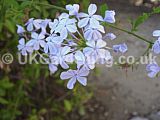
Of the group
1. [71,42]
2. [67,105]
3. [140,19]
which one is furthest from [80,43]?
[67,105]

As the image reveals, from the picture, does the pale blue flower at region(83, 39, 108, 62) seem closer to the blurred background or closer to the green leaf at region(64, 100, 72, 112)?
the blurred background

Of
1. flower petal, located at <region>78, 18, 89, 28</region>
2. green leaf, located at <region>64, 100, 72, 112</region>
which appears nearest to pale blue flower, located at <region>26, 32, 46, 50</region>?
flower petal, located at <region>78, 18, 89, 28</region>

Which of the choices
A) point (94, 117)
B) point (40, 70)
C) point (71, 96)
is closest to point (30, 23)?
point (40, 70)

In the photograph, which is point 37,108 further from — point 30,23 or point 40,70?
point 30,23

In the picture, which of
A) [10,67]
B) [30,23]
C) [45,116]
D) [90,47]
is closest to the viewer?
[90,47]

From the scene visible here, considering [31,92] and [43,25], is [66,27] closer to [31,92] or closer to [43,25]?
[43,25]

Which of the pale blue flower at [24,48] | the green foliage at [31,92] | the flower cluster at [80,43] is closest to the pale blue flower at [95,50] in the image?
the flower cluster at [80,43]

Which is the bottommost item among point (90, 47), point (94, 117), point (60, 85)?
point (94, 117)
